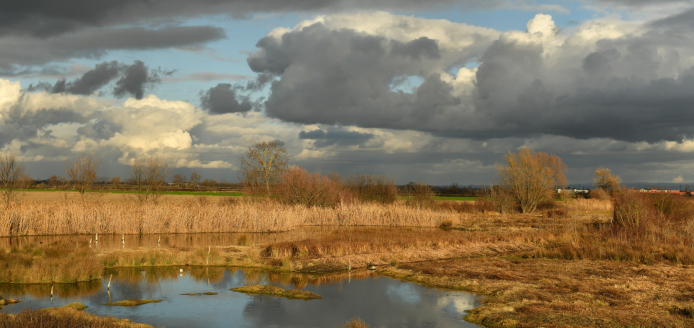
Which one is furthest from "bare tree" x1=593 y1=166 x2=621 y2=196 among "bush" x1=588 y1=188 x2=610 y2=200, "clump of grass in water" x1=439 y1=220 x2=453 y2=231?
"clump of grass in water" x1=439 y1=220 x2=453 y2=231

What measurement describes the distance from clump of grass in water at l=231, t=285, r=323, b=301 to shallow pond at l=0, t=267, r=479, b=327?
16.4 inches

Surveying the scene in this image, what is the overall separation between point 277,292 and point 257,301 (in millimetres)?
1159

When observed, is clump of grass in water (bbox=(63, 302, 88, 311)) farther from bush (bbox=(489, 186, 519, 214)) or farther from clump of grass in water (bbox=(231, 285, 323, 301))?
bush (bbox=(489, 186, 519, 214))

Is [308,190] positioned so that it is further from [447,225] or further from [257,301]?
[257,301]

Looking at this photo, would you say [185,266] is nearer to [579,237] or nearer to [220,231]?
[220,231]

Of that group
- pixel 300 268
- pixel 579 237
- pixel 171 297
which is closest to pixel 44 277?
pixel 171 297

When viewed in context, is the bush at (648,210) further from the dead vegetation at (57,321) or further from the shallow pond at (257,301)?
the dead vegetation at (57,321)

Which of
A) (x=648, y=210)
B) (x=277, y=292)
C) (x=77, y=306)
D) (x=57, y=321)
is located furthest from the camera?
(x=648, y=210)

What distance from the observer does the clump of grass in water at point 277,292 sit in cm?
1629

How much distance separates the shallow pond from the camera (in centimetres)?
1347

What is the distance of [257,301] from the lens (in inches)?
618

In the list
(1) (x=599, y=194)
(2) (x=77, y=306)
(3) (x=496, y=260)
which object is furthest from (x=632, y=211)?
(1) (x=599, y=194)

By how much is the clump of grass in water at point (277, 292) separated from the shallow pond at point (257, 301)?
417mm

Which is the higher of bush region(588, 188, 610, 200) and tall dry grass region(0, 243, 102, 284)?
bush region(588, 188, 610, 200)
